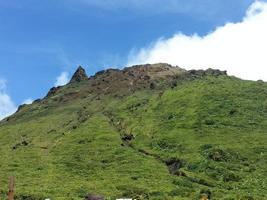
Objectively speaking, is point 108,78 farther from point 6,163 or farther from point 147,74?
point 6,163

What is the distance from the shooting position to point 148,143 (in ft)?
385

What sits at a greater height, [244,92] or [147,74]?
[147,74]

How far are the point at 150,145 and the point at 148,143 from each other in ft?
4.79

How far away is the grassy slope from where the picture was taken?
288 feet

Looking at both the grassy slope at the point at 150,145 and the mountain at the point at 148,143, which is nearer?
the mountain at the point at 148,143

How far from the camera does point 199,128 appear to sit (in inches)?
4744

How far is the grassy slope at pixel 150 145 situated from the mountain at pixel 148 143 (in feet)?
0.63

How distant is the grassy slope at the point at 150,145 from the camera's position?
87688 mm

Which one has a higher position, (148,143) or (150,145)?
(148,143)

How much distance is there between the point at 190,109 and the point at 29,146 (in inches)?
1568

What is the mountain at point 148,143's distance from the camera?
8756 centimetres

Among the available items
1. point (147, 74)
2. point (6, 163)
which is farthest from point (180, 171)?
point (147, 74)

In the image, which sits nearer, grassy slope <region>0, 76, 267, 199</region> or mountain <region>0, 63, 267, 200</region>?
mountain <region>0, 63, 267, 200</region>

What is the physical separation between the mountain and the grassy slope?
19 cm
